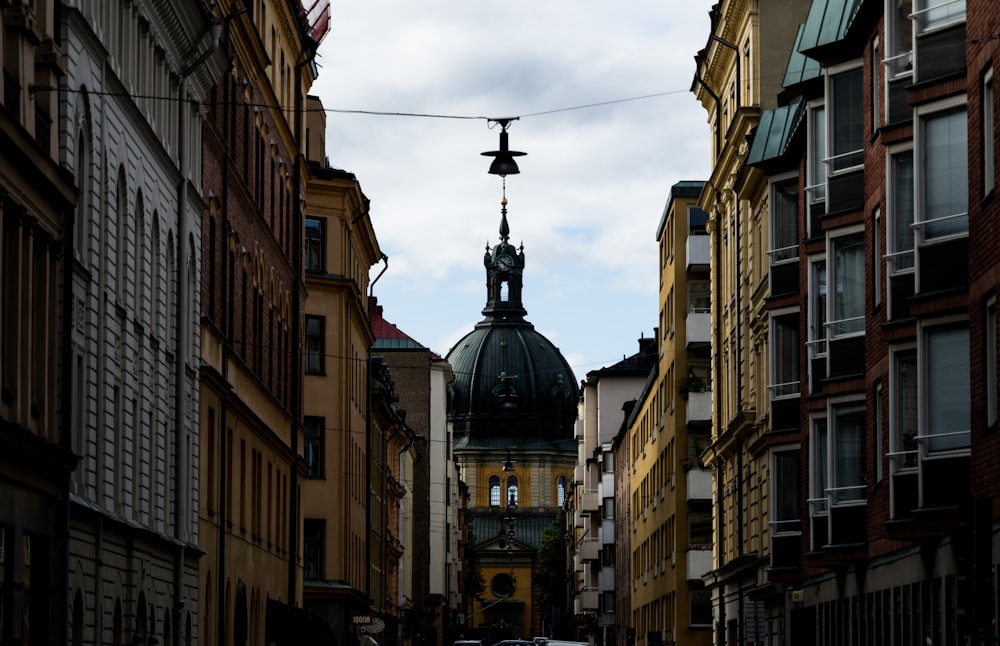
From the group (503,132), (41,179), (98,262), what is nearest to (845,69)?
(503,132)

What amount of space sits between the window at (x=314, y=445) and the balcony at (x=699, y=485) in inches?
482

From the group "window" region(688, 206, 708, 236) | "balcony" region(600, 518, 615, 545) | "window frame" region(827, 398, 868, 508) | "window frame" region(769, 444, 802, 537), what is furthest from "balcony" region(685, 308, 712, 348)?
"balcony" region(600, 518, 615, 545)

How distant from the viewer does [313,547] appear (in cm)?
5756

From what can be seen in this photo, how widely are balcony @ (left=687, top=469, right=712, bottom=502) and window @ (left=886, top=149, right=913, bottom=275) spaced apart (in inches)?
1402

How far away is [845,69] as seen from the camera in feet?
109

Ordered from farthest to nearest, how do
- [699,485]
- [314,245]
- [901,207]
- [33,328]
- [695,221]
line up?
1. [695,221]
2. [699,485]
3. [314,245]
4. [901,207]
5. [33,328]

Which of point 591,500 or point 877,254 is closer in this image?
point 877,254

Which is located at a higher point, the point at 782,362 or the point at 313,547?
the point at 782,362

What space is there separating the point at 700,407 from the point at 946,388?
3748 centimetres

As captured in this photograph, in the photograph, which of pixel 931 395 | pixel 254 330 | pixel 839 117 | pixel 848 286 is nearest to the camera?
pixel 931 395

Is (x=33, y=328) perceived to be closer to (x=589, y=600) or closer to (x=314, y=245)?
(x=314, y=245)

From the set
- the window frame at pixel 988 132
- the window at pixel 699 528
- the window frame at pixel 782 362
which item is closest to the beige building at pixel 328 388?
the window at pixel 699 528

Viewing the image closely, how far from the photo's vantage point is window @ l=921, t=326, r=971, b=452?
80.7 ft

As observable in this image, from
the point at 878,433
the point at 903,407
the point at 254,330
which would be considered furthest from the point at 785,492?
the point at 903,407
